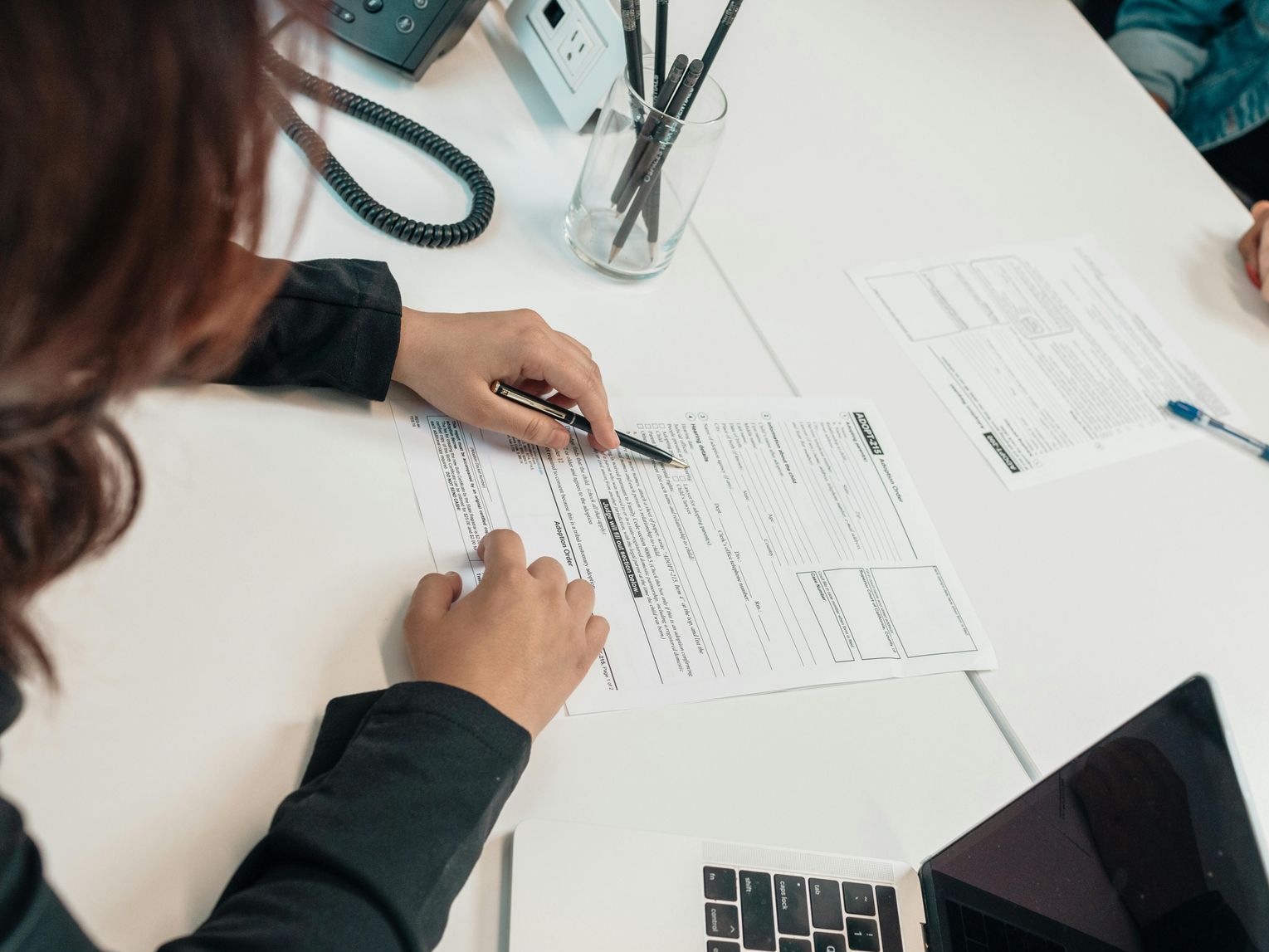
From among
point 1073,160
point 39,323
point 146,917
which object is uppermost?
point 39,323

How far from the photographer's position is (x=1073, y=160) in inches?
54.6

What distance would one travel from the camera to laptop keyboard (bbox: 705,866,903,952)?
22.8 inches

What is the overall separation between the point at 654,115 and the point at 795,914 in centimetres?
64

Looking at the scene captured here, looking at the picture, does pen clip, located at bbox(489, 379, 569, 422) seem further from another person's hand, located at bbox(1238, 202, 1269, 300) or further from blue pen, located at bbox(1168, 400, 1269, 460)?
another person's hand, located at bbox(1238, 202, 1269, 300)

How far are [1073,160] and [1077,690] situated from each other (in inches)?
34.9

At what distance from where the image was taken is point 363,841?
52 cm

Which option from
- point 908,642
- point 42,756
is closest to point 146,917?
point 42,756

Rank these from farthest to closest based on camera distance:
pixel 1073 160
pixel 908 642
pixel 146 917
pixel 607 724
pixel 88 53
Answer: pixel 1073 160 → pixel 908 642 → pixel 607 724 → pixel 146 917 → pixel 88 53

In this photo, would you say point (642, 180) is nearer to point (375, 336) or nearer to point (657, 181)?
point (657, 181)

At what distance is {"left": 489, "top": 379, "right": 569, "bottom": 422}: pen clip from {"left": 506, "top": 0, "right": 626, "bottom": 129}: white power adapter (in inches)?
15.5

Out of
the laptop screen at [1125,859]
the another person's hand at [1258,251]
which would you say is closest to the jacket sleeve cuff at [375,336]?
the laptop screen at [1125,859]

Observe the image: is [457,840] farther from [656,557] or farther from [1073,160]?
[1073,160]

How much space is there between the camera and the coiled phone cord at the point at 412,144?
2.89 feet

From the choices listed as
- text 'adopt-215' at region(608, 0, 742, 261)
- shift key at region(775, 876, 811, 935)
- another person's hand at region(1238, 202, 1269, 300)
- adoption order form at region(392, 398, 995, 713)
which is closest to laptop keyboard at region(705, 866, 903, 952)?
shift key at region(775, 876, 811, 935)
